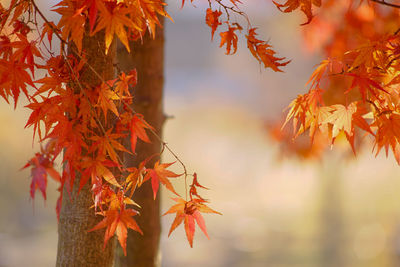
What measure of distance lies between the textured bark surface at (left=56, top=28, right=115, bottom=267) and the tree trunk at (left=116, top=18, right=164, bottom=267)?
373 millimetres

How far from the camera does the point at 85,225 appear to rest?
4.12 feet

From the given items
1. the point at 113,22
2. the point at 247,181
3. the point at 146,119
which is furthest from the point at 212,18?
the point at 247,181

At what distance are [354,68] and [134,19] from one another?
24.0 inches

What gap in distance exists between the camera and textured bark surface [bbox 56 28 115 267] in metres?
1.26

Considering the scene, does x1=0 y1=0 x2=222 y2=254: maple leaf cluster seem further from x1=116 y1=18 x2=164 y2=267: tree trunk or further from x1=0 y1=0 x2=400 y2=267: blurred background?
x1=0 y1=0 x2=400 y2=267: blurred background

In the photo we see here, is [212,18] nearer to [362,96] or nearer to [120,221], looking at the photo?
[362,96]

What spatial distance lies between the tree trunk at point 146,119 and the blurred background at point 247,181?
114 inches

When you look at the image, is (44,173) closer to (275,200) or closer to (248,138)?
(275,200)

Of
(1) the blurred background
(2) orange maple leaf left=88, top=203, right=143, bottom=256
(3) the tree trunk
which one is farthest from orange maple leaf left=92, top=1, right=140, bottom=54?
(1) the blurred background

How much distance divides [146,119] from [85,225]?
56 cm

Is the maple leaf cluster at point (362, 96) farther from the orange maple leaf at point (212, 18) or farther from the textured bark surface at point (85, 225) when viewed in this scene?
the textured bark surface at point (85, 225)

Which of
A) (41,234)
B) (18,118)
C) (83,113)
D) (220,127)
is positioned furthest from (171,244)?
(83,113)

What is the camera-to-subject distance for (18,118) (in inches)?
298

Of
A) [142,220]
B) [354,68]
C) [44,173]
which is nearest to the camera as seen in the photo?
[354,68]
